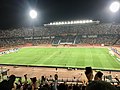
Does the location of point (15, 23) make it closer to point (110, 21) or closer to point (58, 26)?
point (58, 26)

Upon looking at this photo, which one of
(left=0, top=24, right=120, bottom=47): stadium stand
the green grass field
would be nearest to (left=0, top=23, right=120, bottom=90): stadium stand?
(left=0, top=24, right=120, bottom=47): stadium stand

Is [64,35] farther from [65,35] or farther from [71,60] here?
[71,60]

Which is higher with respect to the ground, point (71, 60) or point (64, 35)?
point (64, 35)

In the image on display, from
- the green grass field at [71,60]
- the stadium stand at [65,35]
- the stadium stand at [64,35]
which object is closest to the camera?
the green grass field at [71,60]

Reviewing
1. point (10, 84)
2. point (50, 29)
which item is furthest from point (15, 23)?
point (10, 84)

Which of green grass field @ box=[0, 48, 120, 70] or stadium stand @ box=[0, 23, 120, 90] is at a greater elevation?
stadium stand @ box=[0, 23, 120, 90]

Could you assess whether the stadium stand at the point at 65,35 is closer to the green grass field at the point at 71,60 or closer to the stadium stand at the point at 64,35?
the stadium stand at the point at 64,35

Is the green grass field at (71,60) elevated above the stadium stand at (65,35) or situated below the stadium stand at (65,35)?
below

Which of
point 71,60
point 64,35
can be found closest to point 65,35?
point 64,35

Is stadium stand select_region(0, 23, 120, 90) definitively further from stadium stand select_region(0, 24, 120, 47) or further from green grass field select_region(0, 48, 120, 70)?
green grass field select_region(0, 48, 120, 70)

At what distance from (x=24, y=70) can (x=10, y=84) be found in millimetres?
33914

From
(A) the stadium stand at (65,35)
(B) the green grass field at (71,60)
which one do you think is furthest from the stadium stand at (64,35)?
(B) the green grass field at (71,60)

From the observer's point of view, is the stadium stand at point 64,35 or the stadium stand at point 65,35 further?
the stadium stand at point 65,35

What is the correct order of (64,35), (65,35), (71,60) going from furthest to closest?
(64,35)
(65,35)
(71,60)
